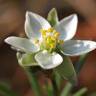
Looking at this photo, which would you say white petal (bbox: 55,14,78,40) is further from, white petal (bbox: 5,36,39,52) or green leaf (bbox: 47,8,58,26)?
white petal (bbox: 5,36,39,52)

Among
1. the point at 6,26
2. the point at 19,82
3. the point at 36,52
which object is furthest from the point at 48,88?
the point at 6,26

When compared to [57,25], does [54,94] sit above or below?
below

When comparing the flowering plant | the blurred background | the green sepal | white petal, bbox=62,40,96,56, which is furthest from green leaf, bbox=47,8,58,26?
the blurred background

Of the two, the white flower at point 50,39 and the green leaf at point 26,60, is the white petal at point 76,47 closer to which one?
the white flower at point 50,39

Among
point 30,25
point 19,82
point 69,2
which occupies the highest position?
point 30,25

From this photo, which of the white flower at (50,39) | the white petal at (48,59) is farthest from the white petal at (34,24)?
the white petal at (48,59)

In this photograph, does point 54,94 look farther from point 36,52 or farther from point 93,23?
point 93,23
